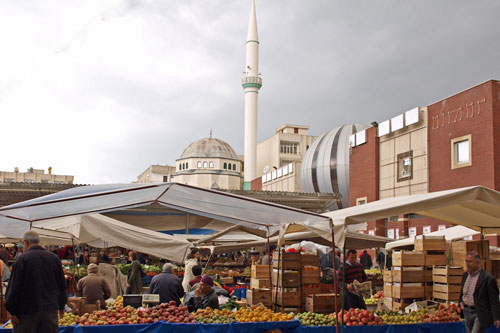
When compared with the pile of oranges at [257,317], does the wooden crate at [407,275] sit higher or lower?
higher

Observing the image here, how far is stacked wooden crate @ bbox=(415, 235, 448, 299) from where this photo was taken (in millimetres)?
10570

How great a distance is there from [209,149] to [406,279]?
224ft

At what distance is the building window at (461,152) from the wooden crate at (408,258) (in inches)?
532

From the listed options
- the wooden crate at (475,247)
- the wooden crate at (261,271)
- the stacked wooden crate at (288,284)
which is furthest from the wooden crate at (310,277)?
the wooden crate at (475,247)

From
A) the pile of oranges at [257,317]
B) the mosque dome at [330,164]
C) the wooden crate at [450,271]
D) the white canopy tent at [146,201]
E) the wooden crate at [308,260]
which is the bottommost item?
the pile of oranges at [257,317]

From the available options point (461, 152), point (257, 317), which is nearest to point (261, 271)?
point (257, 317)

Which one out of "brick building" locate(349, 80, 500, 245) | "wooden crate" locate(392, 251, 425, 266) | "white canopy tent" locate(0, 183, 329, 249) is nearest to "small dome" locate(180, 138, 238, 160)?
"brick building" locate(349, 80, 500, 245)

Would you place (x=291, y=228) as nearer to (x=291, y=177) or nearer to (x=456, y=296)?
(x=456, y=296)

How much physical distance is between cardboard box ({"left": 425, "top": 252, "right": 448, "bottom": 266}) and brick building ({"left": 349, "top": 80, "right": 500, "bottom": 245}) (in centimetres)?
1130

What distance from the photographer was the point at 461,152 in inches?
922

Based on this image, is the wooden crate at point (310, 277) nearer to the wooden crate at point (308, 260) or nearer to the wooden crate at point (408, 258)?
the wooden crate at point (308, 260)

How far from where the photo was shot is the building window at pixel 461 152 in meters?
22.7

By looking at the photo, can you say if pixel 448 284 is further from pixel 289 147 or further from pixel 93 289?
pixel 289 147

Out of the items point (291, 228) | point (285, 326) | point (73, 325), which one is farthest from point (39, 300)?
point (291, 228)
